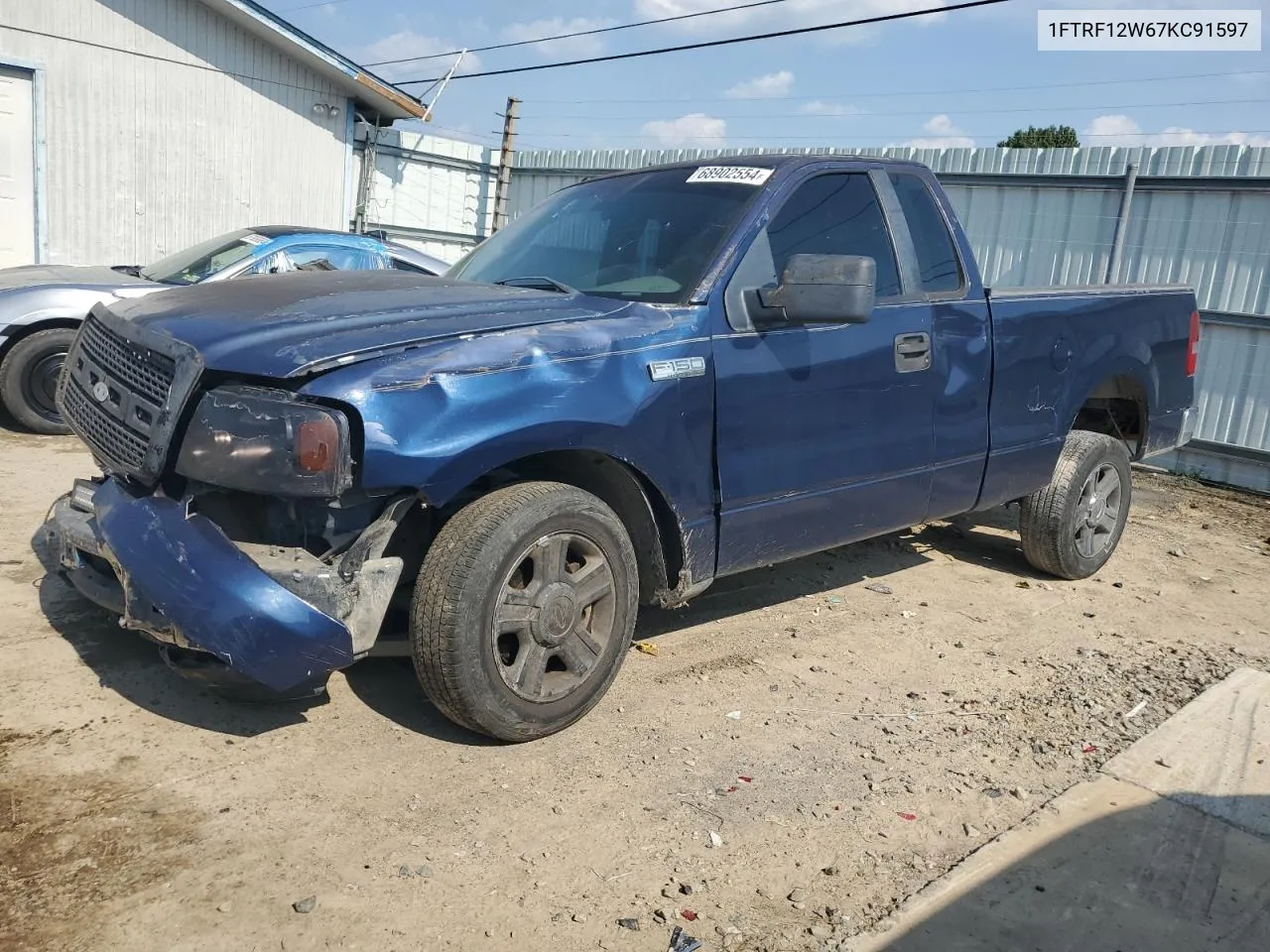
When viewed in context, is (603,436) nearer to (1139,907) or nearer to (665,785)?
(665,785)

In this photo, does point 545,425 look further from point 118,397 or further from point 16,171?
point 16,171

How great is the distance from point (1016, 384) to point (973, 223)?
6.32 m

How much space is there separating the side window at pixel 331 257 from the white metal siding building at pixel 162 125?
6.29 meters

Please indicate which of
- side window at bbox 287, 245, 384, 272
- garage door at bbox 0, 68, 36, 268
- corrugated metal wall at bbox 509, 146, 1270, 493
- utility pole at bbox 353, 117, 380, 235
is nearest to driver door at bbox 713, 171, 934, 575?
corrugated metal wall at bbox 509, 146, 1270, 493

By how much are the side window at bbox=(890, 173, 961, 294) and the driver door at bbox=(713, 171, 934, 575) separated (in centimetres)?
13

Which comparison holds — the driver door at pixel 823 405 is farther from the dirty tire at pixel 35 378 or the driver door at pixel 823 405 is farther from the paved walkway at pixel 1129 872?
the dirty tire at pixel 35 378

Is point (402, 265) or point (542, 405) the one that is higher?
point (402, 265)

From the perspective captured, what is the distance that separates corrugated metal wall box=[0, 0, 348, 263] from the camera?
12.8 metres

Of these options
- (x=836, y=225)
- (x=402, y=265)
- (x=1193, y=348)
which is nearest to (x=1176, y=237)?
(x=1193, y=348)

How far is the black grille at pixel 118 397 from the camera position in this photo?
3256 mm

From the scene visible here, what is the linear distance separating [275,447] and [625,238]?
1907mm

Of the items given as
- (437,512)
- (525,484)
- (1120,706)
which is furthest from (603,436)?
(1120,706)

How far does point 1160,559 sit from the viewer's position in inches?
267

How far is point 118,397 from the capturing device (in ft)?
11.5
